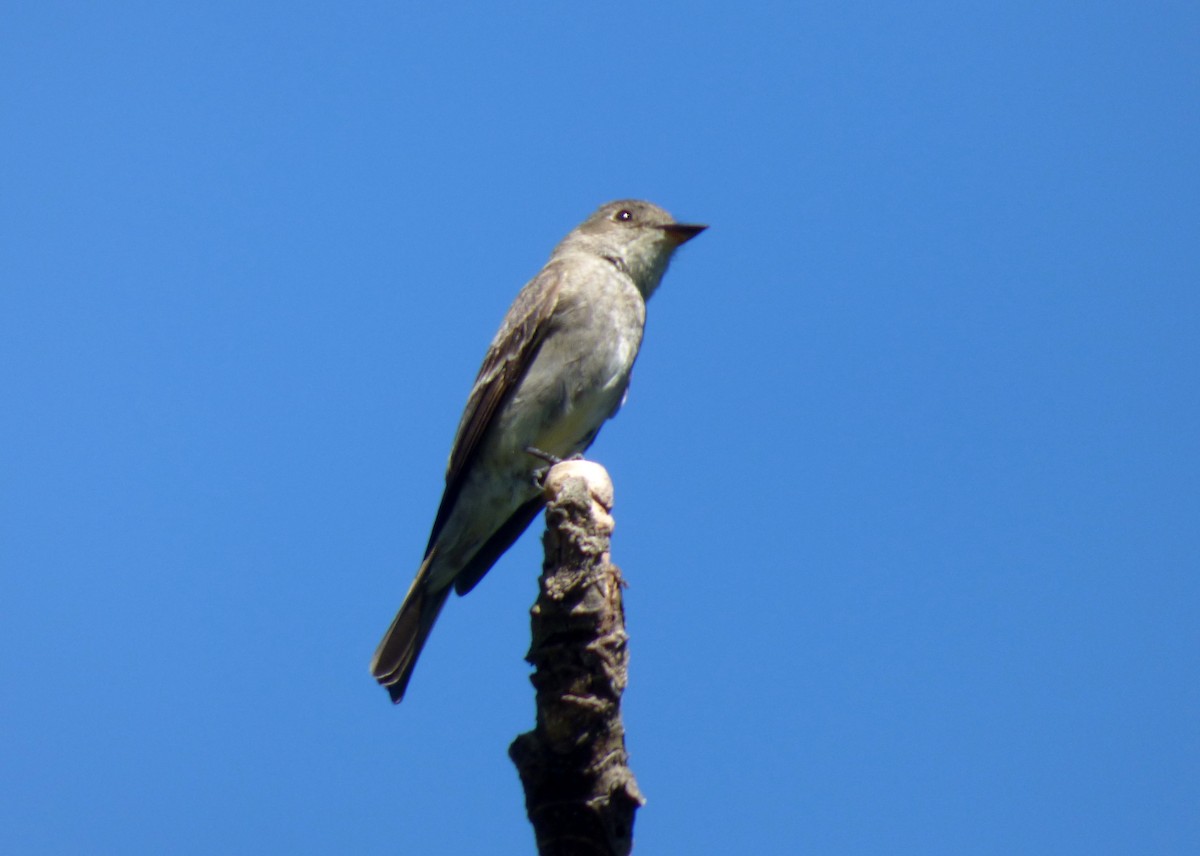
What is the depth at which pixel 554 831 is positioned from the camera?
4.39 metres

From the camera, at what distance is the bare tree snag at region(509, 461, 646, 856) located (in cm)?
437

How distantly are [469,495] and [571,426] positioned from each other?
2.29 ft

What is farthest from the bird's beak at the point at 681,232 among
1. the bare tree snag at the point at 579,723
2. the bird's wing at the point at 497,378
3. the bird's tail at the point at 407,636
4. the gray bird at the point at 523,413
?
the bare tree snag at the point at 579,723

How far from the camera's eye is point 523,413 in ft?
25.5

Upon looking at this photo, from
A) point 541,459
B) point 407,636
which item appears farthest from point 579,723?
point 541,459

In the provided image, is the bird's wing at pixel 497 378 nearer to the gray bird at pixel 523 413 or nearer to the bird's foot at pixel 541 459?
the gray bird at pixel 523 413

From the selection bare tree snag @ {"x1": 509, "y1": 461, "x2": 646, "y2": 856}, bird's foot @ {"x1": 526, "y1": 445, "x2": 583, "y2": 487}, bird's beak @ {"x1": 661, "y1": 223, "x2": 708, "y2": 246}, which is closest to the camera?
bare tree snag @ {"x1": 509, "y1": 461, "x2": 646, "y2": 856}

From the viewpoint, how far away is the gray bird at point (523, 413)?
7754 mm

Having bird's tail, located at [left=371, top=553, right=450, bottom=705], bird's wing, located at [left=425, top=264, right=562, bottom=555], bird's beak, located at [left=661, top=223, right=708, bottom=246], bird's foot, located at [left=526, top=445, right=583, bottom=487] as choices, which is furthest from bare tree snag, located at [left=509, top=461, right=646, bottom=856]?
bird's beak, located at [left=661, top=223, right=708, bottom=246]

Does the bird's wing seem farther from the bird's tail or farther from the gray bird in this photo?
the bird's tail

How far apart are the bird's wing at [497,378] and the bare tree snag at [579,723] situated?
10.8 feet

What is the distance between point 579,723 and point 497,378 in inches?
147

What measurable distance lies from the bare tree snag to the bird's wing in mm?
3295

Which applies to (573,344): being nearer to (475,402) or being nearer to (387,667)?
(475,402)
